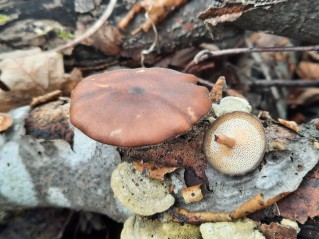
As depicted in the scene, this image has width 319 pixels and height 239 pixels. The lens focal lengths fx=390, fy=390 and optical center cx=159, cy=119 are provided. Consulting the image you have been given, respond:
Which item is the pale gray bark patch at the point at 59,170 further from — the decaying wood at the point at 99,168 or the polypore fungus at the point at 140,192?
the polypore fungus at the point at 140,192

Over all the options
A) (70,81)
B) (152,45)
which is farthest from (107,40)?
(70,81)

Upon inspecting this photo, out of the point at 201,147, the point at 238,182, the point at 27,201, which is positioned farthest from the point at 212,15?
the point at 27,201

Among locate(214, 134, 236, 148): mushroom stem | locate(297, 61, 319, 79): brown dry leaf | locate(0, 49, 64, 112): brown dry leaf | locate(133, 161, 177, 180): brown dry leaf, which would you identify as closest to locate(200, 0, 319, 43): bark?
locate(214, 134, 236, 148): mushroom stem

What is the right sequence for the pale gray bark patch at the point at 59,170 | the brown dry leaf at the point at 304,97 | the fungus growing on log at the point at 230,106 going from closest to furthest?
the fungus growing on log at the point at 230,106 → the pale gray bark patch at the point at 59,170 → the brown dry leaf at the point at 304,97

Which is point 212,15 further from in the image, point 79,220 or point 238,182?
point 79,220

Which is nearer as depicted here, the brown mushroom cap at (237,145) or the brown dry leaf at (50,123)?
the brown mushroom cap at (237,145)

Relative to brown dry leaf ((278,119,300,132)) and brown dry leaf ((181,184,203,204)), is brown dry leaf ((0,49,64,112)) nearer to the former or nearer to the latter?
brown dry leaf ((181,184,203,204))

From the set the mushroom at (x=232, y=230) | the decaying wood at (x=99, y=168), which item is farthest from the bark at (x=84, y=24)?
the mushroom at (x=232, y=230)
